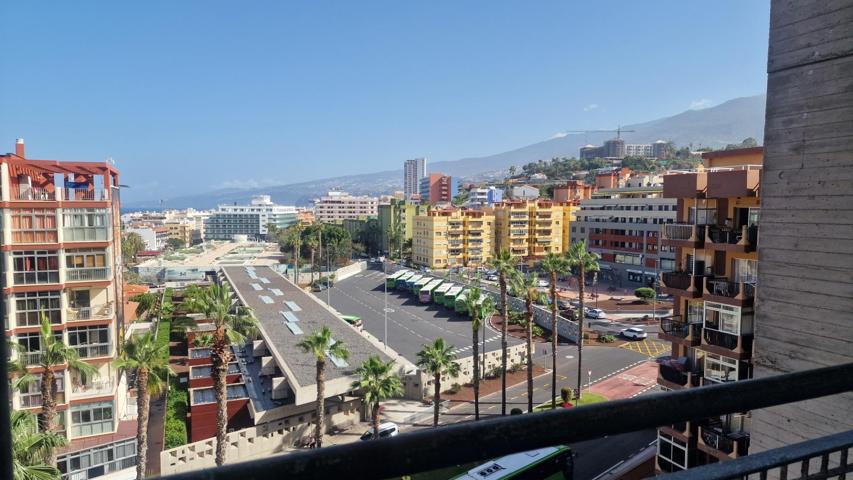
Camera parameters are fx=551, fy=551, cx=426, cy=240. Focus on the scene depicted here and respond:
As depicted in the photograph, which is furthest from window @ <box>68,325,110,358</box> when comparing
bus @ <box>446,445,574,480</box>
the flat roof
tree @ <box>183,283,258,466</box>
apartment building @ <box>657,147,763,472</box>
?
apartment building @ <box>657,147,763,472</box>

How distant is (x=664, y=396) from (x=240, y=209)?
157m

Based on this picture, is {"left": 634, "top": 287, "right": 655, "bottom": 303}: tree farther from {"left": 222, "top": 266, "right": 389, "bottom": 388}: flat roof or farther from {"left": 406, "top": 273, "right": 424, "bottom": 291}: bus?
{"left": 222, "top": 266, "right": 389, "bottom": 388}: flat roof

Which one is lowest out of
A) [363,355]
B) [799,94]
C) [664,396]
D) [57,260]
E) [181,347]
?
[181,347]

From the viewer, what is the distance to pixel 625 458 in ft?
54.1

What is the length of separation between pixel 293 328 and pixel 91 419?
11854mm

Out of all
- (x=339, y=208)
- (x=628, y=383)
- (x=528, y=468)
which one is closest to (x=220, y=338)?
(x=528, y=468)

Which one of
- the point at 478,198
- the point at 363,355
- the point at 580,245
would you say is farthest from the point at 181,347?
the point at 478,198

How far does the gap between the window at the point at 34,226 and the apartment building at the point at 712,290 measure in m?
16.8

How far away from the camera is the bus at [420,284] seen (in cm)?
4442

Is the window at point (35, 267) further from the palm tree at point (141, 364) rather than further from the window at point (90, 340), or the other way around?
the palm tree at point (141, 364)

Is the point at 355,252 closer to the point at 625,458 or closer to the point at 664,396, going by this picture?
the point at 625,458

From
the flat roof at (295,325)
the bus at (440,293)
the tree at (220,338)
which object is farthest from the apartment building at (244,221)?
the tree at (220,338)

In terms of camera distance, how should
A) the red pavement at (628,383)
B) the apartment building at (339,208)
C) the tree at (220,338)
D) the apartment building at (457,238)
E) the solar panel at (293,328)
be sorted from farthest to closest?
the apartment building at (339,208)
the apartment building at (457,238)
the solar panel at (293,328)
the red pavement at (628,383)
the tree at (220,338)

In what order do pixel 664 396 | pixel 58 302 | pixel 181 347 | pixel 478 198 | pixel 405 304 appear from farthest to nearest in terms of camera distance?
pixel 478 198
pixel 405 304
pixel 181 347
pixel 58 302
pixel 664 396
